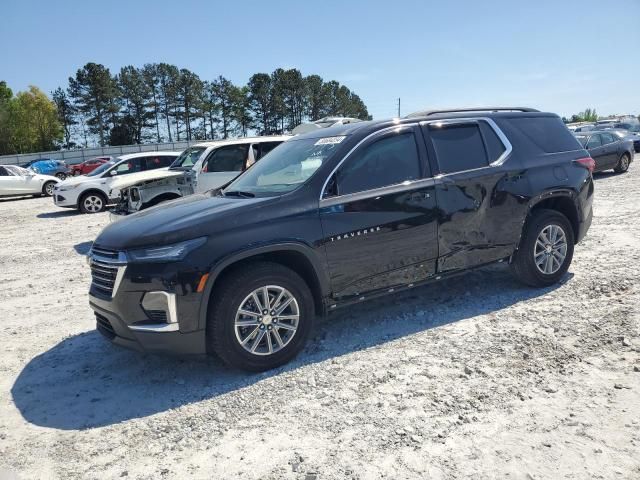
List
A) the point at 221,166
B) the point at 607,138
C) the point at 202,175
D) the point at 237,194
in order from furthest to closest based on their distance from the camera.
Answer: the point at 607,138
the point at 221,166
the point at 202,175
the point at 237,194

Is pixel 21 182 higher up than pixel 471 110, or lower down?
lower down

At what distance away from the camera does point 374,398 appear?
3420mm

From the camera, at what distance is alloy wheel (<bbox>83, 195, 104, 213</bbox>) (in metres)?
14.2

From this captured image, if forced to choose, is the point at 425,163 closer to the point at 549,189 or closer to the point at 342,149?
the point at 342,149

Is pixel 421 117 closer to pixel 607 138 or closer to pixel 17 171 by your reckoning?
pixel 607 138

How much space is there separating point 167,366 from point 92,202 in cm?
1161

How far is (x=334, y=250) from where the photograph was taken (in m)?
4.05

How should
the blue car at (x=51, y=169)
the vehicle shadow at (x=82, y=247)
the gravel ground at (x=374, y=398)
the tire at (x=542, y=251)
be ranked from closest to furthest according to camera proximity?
the gravel ground at (x=374, y=398) → the tire at (x=542, y=251) → the vehicle shadow at (x=82, y=247) → the blue car at (x=51, y=169)

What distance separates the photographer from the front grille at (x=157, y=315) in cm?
361

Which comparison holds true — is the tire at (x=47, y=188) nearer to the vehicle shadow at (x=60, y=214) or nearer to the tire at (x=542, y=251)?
the vehicle shadow at (x=60, y=214)

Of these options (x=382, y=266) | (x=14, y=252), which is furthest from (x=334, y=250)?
(x=14, y=252)

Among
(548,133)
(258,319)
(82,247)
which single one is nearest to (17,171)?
(82,247)

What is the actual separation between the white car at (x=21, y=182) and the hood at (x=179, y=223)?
18.8 metres

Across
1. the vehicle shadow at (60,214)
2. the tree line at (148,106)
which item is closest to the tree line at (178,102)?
the tree line at (148,106)
